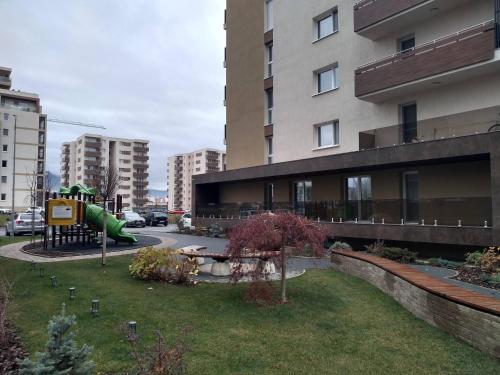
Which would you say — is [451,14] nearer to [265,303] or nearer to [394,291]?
[394,291]

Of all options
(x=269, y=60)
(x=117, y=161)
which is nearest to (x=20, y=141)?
(x=117, y=161)

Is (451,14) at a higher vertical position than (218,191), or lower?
higher

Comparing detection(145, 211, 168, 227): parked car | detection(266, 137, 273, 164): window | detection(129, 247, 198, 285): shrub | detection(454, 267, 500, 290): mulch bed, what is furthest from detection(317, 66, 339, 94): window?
detection(145, 211, 168, 227): parked car

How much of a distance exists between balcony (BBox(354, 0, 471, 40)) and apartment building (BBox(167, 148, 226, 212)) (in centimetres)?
11320

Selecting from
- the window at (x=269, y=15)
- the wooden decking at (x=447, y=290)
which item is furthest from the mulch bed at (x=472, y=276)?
the window at (x=269, y=15)

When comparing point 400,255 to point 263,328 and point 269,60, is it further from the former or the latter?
point 269,60

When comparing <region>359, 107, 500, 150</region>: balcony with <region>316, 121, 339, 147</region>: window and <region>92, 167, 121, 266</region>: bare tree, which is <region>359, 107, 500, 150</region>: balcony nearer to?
<region>316, 121, 339, 147</region>: window

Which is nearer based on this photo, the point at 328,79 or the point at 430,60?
the point at 430,60

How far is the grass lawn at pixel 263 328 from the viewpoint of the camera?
5348 millimetres

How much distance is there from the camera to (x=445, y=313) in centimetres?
657

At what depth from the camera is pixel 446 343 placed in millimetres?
6109

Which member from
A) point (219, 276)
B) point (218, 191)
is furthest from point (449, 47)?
point (218, 191)

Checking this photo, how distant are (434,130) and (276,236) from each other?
10.2m

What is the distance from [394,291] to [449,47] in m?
10.7
